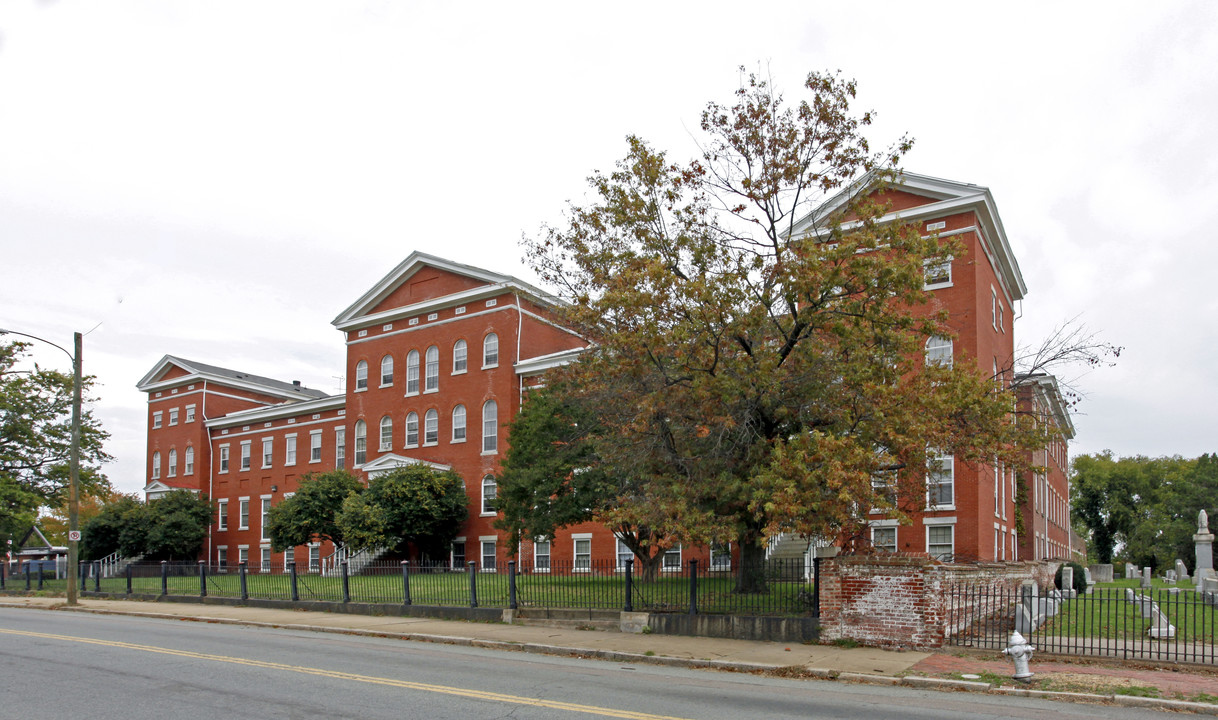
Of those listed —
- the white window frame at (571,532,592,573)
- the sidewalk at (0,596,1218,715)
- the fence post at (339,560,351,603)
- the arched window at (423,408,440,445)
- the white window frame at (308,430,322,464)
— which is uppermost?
the arched window at (423,408,440,445)

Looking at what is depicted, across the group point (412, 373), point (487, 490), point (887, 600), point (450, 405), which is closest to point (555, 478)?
point (887, 600)

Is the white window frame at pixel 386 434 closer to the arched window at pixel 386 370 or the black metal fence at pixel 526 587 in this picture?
the arched window at pixel 386 370

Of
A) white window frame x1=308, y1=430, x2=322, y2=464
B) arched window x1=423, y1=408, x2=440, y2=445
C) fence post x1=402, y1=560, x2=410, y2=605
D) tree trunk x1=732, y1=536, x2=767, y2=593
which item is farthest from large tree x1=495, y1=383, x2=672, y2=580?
white window frame x1=308, y1=430, x2=322, y2=464

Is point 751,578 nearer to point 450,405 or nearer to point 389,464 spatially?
point 450,405

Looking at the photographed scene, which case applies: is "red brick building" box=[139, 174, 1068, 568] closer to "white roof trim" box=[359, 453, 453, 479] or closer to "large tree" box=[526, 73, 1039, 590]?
"white roof trim" box=[359, 453, 453, 479]

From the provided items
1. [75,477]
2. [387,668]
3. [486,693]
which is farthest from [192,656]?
[75,477]

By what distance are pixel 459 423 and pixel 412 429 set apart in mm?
3370

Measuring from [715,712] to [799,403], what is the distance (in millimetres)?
8245

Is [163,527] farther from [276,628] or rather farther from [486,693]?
[486,693]

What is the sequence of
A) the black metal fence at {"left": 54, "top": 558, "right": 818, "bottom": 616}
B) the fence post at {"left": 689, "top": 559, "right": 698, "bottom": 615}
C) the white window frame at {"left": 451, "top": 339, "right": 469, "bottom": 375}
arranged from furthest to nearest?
the white window frame at {"left": 451, "top": 339, "right": 469, "bottom": 375} → the fence post at {"left": 689, "top": 559, "right": 698, "bottom": 615} → the black metal fence at {"left": 54, "top": 558, "right": 818, "bottom": 616}

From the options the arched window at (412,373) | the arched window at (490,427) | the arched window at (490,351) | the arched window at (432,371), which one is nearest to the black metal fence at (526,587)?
the arched window at (490,427)

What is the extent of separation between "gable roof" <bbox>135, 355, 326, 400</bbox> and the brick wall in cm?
5316

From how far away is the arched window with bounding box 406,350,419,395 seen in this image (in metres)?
47.5

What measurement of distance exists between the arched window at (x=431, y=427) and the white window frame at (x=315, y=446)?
961 centimetres
